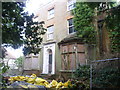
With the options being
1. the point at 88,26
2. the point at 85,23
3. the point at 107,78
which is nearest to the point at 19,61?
the point at 85,23

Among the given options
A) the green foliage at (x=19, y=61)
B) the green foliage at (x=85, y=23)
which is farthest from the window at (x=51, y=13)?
the green foliage at (x=19, y=61)

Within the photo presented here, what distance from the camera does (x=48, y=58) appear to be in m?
13.8

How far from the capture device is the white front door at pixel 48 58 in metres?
12.9

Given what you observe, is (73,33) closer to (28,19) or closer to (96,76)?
(96,76)

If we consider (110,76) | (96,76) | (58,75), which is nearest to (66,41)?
(58,75)

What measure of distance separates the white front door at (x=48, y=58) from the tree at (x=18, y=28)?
7601 millimetres

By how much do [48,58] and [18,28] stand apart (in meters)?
9.59

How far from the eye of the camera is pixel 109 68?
6.74 m

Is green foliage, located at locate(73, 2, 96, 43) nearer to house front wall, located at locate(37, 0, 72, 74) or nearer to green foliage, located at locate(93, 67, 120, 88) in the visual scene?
house front wall, located at locate(37, 0, 72, 74)

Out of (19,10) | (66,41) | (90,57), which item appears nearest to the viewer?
(19,10)

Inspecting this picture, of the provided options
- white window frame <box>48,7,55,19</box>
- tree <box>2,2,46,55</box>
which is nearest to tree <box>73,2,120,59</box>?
white window frame <box>48,7,55,19</box>

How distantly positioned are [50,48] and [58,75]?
2.86 meters

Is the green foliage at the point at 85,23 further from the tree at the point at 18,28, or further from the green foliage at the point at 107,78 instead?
the tree at the point at 18,28

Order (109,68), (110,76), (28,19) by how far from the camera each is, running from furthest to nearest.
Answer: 1. (109,68)
2. (110,76)
3. (28,19)
